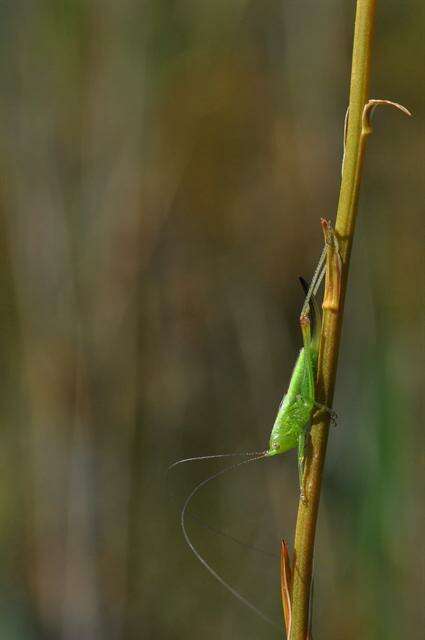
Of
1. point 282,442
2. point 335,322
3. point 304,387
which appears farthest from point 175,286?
point 335,322

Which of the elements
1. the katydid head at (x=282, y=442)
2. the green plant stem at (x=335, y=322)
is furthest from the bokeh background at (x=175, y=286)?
the green plant stem at (x=335, y=322)

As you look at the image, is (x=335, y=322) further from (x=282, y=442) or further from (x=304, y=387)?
(x=282, y=442)

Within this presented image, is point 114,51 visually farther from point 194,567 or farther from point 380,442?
point 194,567

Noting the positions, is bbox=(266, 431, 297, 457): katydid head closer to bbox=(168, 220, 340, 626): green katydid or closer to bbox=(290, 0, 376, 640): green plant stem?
bbox=(168, 220, 340, 626): green katydid

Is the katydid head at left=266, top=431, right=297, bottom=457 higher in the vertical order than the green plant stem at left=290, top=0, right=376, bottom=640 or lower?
lower

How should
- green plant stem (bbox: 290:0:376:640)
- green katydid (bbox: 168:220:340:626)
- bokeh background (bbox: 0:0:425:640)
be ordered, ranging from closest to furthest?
green plant stem (bbox: 290:0:376:640) < green katydid (bbox: 168:220:340:626) < bokeh background (bbox: 0:0:425:640)

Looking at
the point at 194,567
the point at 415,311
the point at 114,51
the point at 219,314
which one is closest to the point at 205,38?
the point at 114,51

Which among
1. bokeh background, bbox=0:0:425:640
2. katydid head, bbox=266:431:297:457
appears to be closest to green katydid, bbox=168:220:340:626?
katydid head, bbox=266:431:297:457
